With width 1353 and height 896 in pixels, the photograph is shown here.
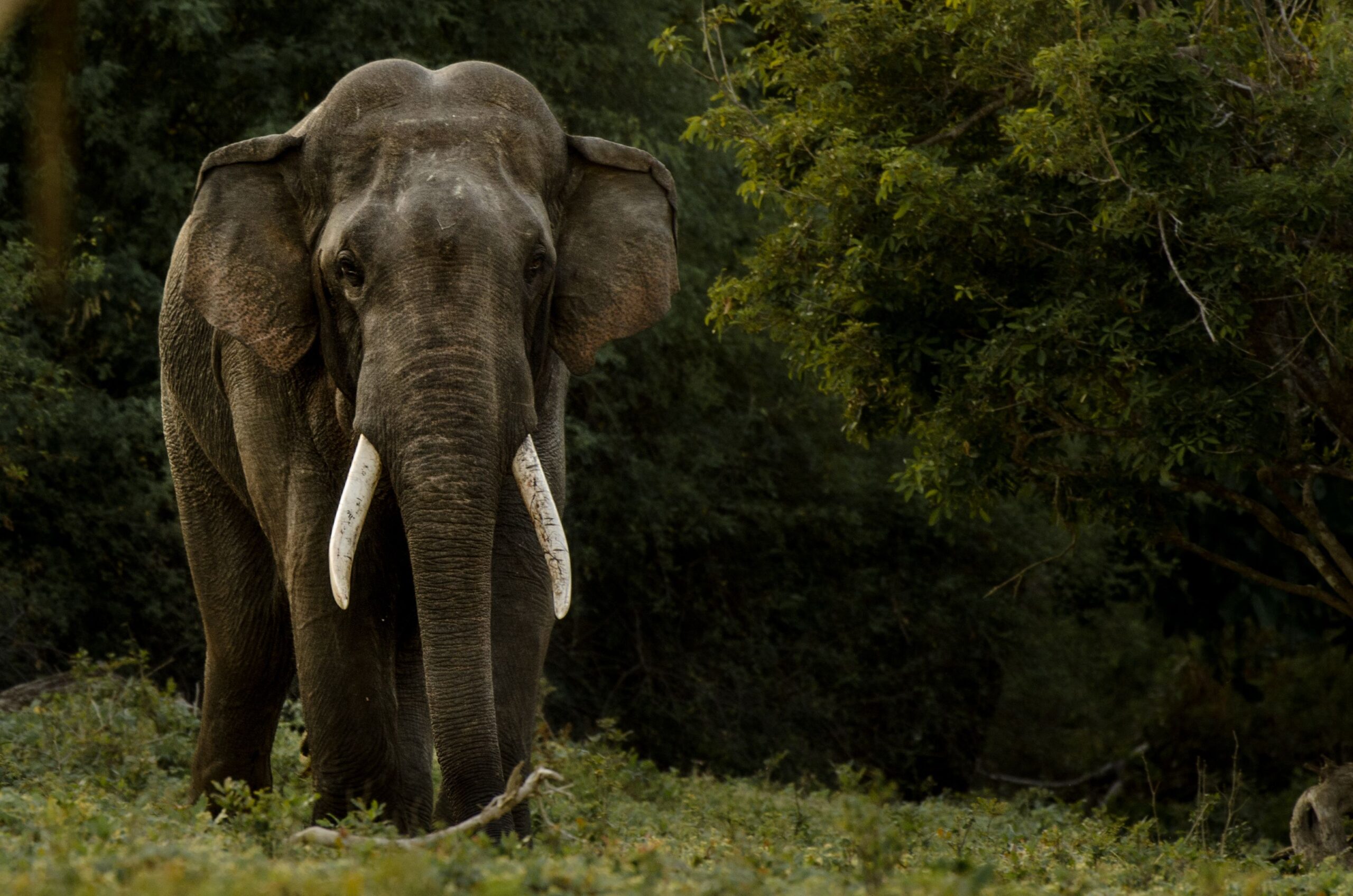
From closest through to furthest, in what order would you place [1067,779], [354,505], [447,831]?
[447,831], [354,505], [1067,779]

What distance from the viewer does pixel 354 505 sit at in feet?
20.8

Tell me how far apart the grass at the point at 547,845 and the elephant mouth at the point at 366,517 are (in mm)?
729

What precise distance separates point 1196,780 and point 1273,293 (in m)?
15.7

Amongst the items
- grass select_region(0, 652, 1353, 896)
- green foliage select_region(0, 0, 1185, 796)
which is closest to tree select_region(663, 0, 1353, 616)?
grass select_region(0, 652, 1353, 896)

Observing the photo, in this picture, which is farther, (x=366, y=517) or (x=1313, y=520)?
(x=1313, y=520)

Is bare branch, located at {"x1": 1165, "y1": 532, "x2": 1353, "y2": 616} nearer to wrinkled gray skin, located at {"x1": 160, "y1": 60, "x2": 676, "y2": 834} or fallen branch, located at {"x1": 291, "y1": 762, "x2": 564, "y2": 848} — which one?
wrinkled gray skin, located at {"x1": 160, "y1": 60, "x2": 676, "y2": 834}

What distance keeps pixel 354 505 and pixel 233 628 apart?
2.06m

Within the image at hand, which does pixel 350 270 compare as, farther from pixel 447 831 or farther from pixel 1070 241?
pixel 1070 241

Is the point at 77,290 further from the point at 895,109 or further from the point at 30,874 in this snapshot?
the point at 30,874

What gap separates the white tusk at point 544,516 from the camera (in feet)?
21.2

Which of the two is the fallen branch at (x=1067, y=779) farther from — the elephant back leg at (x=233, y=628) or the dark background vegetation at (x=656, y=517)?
the elephant back leg at (x=233, y=628)

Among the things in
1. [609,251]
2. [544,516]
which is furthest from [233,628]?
[609,251]

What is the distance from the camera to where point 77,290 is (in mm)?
15133

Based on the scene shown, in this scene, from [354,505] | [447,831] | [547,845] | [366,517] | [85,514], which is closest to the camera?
[447,831]
